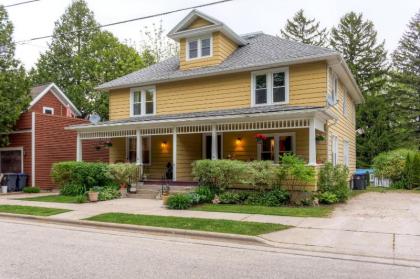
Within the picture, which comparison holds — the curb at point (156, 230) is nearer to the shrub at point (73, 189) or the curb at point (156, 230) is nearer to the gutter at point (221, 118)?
the shrub at point (73, 189)

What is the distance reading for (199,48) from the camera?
1905cm

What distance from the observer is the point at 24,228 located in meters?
9.98

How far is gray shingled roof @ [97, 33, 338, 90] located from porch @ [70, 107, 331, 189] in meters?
2.36

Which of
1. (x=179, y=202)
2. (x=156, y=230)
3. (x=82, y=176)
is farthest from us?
(x=82, y=176)

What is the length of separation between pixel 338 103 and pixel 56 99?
2146 centimetres

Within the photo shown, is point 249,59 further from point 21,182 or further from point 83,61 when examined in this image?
point 83,61

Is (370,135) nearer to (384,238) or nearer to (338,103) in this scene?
(338,103)

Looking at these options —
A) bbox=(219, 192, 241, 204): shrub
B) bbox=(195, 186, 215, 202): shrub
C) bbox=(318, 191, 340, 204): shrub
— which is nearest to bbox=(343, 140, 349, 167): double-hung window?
bbox=(318, 191, 340, 204): shrub

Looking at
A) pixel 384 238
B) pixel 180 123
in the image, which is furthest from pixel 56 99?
pixel 384 238

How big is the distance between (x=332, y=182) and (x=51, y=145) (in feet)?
49.4

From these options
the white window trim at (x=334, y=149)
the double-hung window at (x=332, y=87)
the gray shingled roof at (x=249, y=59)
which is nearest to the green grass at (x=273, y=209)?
the white window trim at (x=334, y=149)

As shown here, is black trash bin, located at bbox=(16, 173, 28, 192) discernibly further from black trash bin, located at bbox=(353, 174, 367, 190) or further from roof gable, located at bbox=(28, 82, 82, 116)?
black trash bin, located at bbox=(353, 174, 367, 190)

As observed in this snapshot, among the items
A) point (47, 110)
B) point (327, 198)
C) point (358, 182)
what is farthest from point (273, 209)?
point (47, 110)

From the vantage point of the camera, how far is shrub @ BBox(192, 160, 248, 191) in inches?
544
